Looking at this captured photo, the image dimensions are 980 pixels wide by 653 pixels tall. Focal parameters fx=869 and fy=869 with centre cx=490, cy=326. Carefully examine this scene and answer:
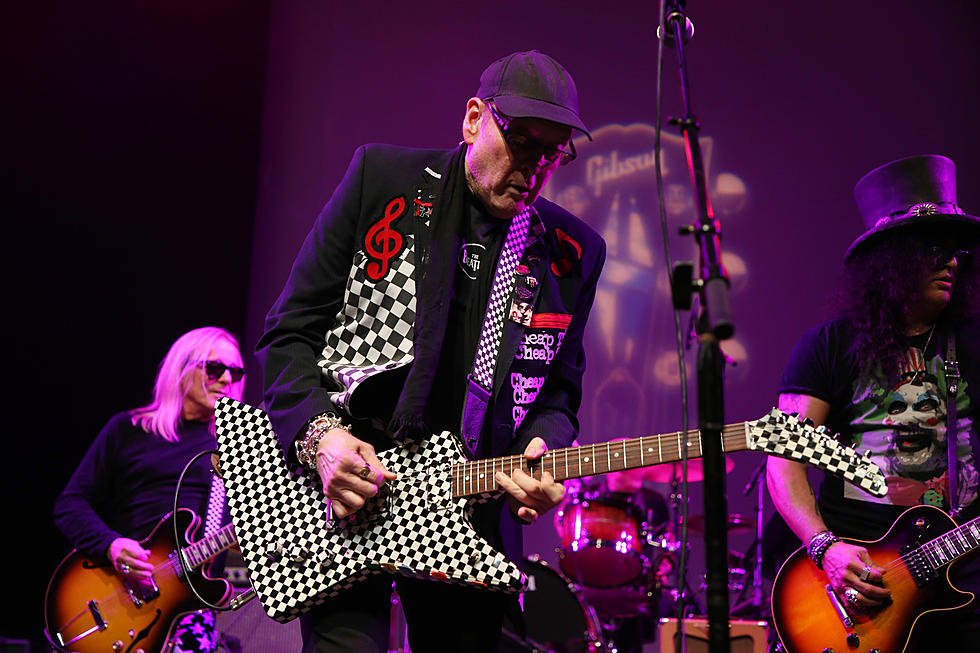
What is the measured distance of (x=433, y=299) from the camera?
8.58 ft

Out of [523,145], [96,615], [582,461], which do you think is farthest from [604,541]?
[523,145]

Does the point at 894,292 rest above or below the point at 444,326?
Result: above

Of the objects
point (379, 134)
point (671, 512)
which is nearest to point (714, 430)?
point (671, 512)

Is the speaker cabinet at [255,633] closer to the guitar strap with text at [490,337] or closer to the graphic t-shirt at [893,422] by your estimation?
the guitar strap with text at [490,337]

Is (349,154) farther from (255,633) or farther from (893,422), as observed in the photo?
(893,422)

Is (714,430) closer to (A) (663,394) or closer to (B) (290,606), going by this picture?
(B) (290,606)

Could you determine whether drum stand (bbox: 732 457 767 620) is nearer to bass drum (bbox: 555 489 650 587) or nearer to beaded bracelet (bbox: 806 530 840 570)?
bass drum (bbox: 555 489 650 587)

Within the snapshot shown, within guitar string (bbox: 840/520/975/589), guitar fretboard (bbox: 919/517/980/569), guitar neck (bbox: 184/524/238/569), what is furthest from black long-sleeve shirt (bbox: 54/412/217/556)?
guitar fretboard (bbox: 919/517/980/569)

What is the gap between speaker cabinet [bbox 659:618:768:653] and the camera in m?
4.53

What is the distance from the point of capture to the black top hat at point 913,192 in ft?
12.9

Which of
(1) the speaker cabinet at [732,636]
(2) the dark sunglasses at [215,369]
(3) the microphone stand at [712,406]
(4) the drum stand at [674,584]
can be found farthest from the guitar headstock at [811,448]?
(2) the dark sunglasses at [215,369]

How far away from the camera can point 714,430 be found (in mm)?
1723

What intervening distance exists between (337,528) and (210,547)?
288 cm

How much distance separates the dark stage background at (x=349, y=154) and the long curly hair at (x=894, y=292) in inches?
116
